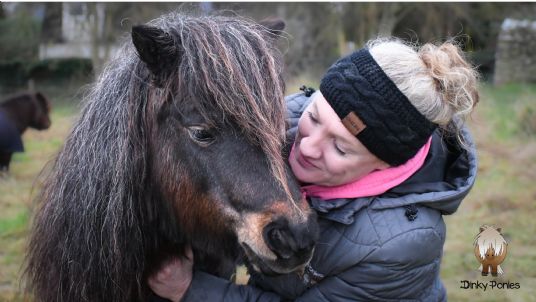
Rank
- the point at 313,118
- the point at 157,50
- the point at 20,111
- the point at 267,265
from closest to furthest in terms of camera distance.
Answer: the point at 267,265 < the point at 157,50 < the point at 313,118 < the point at 20,111

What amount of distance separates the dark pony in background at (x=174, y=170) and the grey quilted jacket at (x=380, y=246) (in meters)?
0.36

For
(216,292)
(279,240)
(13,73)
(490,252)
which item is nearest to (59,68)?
(13,73)

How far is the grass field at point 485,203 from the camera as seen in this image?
5.21m

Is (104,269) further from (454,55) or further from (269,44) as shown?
(454,55)

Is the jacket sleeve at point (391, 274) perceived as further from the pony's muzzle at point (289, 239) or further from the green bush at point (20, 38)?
the green bush at point (20, 38)

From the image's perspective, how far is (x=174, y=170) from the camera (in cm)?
223

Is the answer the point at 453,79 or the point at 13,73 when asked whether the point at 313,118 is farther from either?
the point at 13,73

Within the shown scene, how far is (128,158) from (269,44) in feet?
2.52

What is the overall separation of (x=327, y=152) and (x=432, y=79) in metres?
0.53

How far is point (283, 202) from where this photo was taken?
2021mm

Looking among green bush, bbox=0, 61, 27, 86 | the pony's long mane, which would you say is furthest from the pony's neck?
green bush, bbox=0, 61, 27, 86

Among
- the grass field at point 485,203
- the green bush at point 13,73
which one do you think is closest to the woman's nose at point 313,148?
the grass field at point 485,203

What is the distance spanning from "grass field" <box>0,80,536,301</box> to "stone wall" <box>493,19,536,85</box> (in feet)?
20.4

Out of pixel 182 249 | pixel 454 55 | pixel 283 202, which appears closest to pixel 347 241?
pixel 283 202
